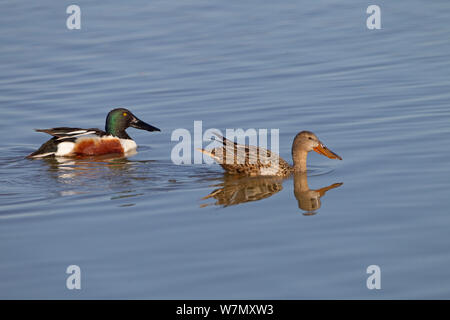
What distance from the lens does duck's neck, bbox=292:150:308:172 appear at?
9.52 metres

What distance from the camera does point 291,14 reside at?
1775cm

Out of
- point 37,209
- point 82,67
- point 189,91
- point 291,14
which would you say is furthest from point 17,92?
point 291,14

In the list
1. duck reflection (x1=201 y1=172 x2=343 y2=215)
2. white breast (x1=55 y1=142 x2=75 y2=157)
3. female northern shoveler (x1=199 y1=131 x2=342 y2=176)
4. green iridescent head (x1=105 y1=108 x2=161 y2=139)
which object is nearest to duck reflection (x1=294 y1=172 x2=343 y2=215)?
duck reflection (x1=201 y1=172 x2=343 y2=215)

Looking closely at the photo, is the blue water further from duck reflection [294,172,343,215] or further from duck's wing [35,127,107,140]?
duck's wing [35,127,107,140]

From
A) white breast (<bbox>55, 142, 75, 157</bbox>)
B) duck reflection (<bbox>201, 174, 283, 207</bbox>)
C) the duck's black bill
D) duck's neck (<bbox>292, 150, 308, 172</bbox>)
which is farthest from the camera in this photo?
the duck's black bill

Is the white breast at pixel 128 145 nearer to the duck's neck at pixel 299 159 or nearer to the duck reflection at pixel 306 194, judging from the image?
the duck's neck at pixel 299 159

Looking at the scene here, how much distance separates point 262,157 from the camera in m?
9.27

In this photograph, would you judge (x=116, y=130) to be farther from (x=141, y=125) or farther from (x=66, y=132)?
(x=66, y=132)

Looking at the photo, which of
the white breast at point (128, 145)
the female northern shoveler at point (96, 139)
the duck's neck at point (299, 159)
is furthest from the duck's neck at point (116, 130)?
the duck's neck at point (299, 159)

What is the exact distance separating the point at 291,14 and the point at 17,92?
6941mm

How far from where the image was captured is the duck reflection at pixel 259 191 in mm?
8148

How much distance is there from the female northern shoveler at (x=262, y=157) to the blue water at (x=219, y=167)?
186mm

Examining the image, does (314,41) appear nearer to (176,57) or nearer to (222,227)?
(176,57)

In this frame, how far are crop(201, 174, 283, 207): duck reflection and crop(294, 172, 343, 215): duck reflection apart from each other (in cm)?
21
